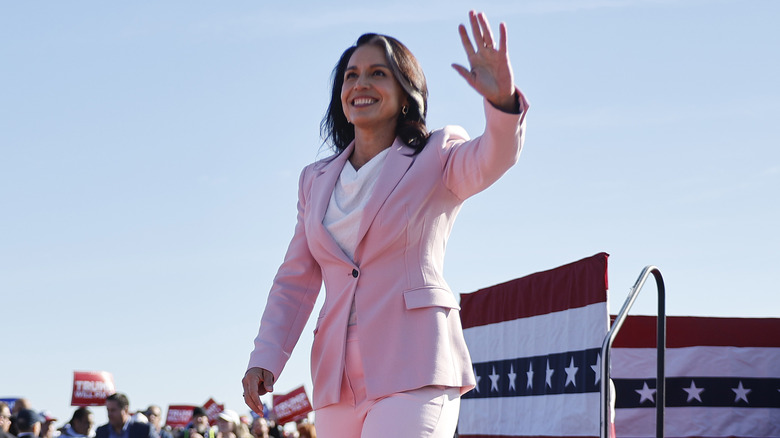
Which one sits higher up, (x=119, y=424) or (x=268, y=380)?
(x=268, y=380)

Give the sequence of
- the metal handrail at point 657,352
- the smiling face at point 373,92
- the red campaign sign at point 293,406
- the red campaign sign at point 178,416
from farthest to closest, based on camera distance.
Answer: the red campaign sign at point 178,416 → the red campaign sign at point 293,406 → the metal handrail at point 657,352 → the smiling face at point 373,92

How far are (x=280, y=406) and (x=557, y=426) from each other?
12242mm

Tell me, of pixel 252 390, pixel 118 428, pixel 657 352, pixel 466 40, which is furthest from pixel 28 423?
pixel 466 40

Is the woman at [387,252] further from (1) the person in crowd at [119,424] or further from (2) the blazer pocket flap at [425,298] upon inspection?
(1) the person in crowd at [119,424]

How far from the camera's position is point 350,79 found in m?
2.97

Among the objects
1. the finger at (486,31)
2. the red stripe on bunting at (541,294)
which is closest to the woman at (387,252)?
the finger at (486,31)

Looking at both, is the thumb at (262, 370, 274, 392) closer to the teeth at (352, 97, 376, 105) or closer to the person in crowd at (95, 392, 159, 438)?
the teeth at (352, 97, 376, 105)

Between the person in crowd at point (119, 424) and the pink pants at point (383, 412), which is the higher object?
the pink pants at point (383, 412)

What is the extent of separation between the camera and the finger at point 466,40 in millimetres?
2445

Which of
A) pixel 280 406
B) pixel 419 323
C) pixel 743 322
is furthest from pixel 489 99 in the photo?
pixel 280 406

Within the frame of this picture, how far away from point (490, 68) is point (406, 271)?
57cm

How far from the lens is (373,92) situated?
9.50ft

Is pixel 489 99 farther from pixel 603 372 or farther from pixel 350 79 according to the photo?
pixel 603 372

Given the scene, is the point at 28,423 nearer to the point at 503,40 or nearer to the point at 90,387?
the point at 90,387
